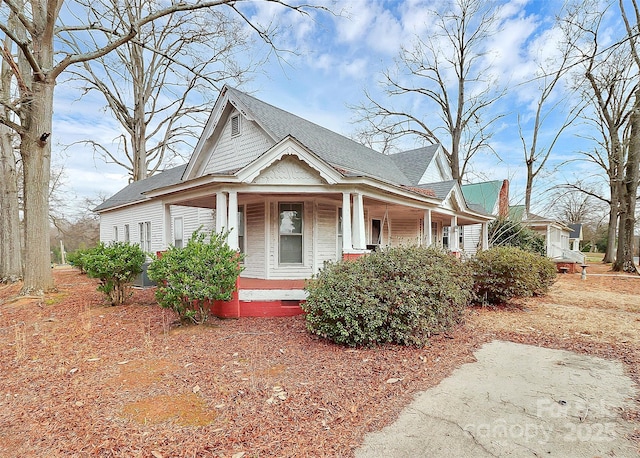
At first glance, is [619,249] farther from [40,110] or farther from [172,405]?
[40,110]

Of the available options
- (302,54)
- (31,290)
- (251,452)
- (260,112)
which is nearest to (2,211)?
(31,290)

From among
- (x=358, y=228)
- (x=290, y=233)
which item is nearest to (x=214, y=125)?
(x=290, y=233)

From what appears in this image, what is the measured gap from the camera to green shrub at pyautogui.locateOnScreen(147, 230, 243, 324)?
5.45 meters

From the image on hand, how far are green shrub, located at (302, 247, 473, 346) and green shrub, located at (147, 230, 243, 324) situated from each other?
1.56m

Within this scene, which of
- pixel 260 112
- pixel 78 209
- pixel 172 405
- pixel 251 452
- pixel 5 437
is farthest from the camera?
pixel 78 209

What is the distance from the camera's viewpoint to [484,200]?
895 inches

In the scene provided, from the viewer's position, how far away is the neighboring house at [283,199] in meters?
7.14

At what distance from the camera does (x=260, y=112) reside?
9.97 meters

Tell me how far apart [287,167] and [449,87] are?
20958mm

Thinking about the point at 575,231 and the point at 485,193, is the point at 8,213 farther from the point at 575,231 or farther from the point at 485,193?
the point at 575,231

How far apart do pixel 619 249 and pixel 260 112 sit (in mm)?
19638

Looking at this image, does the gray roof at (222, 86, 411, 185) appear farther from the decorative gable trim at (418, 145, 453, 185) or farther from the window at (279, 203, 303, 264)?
the decorative gable trim at (418, 145, 453, 185)

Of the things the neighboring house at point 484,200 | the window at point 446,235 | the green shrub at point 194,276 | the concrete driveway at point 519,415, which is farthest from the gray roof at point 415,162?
the concrete driveway at point 519,415

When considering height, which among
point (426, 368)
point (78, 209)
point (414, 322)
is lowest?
point (426, 368)
